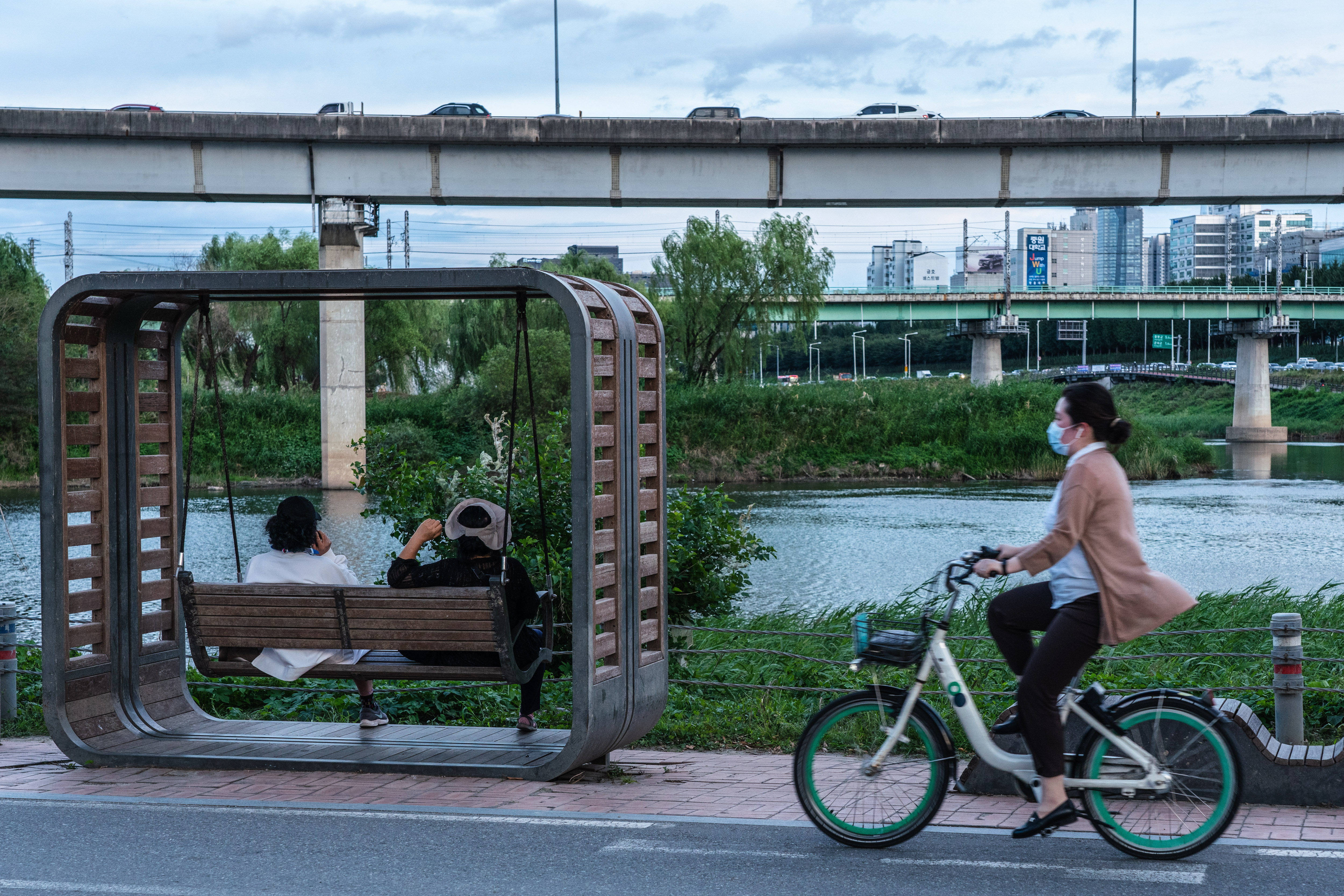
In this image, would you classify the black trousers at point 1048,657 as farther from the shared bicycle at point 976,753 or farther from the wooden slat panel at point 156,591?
the wooden slat panel at point 156,591

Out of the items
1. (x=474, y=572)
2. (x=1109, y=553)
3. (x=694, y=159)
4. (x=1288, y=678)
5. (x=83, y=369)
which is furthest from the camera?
(x=694, y=159)

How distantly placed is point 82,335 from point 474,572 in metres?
2.54

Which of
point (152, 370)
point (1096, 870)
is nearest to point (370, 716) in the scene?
point (152, 370)

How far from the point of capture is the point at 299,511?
7402 millimetres

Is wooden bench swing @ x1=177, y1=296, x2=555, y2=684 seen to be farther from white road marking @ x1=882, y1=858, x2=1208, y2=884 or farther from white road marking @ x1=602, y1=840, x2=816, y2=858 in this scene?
white road marking @ x1=882, y1=858, x2=1208, y2=884

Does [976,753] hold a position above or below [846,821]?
above

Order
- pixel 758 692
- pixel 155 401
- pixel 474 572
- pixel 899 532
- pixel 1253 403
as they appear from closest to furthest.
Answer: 1. pixel 474 572
2. pixel 155 401
3. pixel 758 692
4. pixel 899 532
5. pixel 1253 403

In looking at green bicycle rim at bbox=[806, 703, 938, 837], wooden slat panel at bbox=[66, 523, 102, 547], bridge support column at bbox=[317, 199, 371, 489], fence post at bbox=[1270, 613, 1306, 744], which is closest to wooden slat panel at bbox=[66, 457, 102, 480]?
wooden slat panel at bbox=[66, 523, 102, 547]

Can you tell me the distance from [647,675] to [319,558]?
6.42 ft

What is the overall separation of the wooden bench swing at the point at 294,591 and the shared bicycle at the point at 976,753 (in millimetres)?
1479

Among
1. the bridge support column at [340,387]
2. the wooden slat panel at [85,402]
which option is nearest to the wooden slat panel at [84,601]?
the wooden slat panel at [85,402]

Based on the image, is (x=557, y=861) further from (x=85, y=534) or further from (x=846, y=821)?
(x=85, y=534)

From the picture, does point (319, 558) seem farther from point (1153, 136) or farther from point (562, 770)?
point (1153, 136)

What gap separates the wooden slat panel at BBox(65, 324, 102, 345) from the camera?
7.28 m
